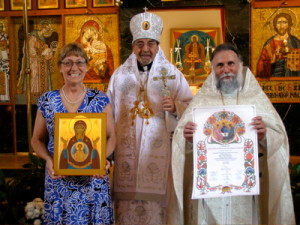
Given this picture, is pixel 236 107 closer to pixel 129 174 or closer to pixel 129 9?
pixel 129 174

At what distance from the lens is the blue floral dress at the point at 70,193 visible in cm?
243

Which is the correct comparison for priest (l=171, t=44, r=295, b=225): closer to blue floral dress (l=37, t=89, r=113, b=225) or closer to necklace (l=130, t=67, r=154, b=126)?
blue floral dress (l=37, t=89, r=113, b=225)

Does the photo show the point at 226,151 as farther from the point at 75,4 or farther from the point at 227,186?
the point at 75,4

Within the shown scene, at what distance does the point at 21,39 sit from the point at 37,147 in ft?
18.6

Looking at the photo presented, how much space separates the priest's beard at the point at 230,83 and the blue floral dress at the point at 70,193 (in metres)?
0.72

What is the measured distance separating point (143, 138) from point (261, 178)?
→ 0.93 meters

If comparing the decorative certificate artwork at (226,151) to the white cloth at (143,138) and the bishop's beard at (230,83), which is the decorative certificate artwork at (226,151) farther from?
the white cloth at (143,138)

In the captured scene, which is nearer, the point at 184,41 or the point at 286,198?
the point at 286,198

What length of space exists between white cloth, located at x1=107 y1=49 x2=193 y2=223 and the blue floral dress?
0.63 meters

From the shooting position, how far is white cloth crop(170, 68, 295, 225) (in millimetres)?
2398

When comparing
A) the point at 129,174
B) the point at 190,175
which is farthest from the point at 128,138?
the point at 190,175

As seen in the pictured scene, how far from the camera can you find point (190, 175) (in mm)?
2605

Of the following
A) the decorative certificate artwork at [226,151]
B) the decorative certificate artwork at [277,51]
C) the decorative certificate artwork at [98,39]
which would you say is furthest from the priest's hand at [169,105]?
the decorative certificate artwork at [98,39]

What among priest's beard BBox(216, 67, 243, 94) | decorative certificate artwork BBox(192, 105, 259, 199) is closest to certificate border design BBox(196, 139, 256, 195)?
decorative certificate artwork BBox(192, 105, 259, 199)
